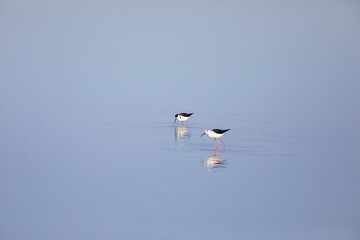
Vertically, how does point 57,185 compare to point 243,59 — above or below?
below

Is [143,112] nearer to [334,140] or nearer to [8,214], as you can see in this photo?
[334,140]

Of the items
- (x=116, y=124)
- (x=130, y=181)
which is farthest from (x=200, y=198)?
(x=116, y=124)

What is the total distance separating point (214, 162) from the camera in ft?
39.1

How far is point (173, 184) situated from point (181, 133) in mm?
5899

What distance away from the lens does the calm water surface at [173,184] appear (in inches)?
317

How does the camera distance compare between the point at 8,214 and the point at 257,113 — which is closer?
the point at 8,214

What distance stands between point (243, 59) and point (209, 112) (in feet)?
58.3

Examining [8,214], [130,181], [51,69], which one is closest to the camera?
[8,214]

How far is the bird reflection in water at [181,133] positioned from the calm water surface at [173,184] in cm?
5

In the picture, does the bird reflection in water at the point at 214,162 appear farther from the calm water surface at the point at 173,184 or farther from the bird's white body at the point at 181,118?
the bird's white body at the point at 181,118

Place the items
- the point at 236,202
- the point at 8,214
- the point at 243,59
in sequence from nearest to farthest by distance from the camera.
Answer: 1. the point at 8,214
2. the point at 236,202
3. the point at 243,59

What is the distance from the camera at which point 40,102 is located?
70.3 feet

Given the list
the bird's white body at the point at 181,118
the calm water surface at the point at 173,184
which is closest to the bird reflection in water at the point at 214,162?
the calm water surface at the point at 173,184

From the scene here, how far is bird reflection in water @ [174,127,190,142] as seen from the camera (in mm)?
15062
